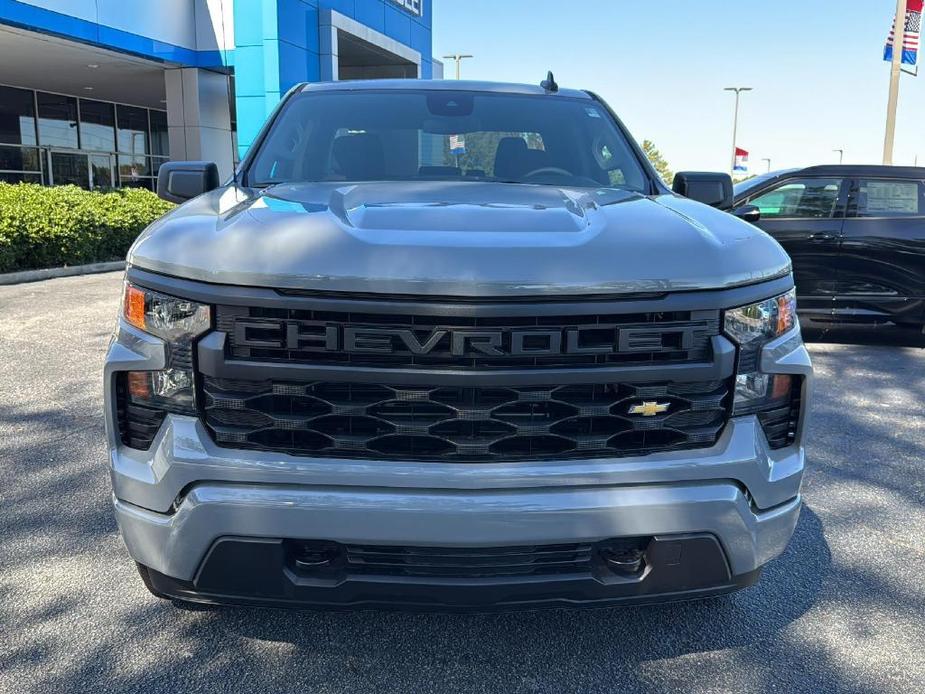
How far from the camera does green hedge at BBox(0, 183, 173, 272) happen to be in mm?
11133

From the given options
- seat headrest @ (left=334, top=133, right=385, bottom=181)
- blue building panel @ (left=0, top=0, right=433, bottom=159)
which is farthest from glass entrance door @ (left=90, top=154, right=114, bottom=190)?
seat headrest @ (left=334, top=133, right=385, bottom=181)

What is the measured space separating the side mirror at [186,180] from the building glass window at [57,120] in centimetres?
2451

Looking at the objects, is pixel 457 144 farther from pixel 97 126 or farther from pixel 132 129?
pixel 132 129

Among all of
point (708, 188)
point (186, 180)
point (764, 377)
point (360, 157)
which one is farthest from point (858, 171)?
point (186, 180)

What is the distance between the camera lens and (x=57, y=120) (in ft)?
81.4

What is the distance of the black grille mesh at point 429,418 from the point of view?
197 centimetres

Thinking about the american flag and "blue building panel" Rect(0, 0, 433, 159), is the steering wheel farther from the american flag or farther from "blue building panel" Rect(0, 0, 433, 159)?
"blue building panel" Rect(0, 0, 433, 159)

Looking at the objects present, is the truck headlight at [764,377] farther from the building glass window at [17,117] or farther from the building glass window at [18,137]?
the building glass window at [17,117]

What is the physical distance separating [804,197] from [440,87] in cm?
504

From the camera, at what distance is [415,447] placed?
2002 mm

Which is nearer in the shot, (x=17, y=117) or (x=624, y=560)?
(x=624, y=560)

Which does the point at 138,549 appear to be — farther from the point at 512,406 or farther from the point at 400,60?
the point at 400,60

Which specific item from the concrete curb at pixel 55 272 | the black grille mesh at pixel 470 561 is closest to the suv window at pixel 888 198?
the black grille mesh at pixel 470 561

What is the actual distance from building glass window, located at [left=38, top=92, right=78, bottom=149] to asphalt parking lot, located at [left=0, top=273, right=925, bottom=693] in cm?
2447
